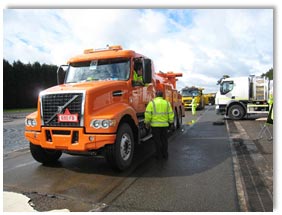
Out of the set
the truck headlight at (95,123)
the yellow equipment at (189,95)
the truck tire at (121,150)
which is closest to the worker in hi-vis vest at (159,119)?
the truck tire at (121,150)

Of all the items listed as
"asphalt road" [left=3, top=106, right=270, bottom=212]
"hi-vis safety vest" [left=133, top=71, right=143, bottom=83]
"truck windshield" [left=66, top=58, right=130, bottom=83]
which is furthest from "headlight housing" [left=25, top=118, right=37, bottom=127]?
"hi-vis safety vest" [left=133, top=71, right=143, bottom=83]

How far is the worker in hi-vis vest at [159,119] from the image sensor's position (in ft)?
21.7

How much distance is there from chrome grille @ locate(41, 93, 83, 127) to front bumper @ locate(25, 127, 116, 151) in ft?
0.42

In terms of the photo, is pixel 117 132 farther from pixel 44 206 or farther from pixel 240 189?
pixel 240 189

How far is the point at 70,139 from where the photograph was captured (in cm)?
534

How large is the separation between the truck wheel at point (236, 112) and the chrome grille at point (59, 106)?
13.4 metres

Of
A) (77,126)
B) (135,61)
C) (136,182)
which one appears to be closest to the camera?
(136,182)

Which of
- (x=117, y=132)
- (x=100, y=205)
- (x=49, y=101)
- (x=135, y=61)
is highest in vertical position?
(x=135, y=61)

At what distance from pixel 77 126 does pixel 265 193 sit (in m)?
3.58

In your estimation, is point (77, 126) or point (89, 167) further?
point (89, 167)

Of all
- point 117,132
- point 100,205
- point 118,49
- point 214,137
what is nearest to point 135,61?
point 118,49

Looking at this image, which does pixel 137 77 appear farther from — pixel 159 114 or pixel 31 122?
pixel 31 122

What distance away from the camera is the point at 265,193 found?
4309 millimetres

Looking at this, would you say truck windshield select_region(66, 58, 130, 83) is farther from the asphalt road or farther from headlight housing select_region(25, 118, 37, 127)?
the asphalt road
